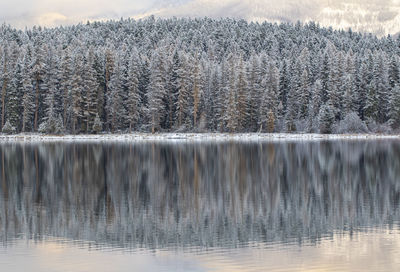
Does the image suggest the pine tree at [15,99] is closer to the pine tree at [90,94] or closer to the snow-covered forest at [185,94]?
the snow-covered forest at [185,94]

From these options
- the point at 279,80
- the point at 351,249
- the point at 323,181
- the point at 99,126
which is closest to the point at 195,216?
the point at 351,249

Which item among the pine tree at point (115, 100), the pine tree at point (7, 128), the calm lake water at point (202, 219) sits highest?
the pine tree at point (115, 100)

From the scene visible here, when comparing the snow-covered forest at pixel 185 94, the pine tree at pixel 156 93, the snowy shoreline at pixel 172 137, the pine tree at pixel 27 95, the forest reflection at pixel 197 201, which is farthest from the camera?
the pine tree at pixel 156 93

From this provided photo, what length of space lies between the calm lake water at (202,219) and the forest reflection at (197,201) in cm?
5

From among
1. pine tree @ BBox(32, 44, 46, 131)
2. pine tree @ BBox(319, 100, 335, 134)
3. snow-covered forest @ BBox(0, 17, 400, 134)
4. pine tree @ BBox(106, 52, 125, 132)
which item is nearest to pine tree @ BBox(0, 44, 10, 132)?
snow-covered forest @ BBox(0, 17, 400, 134)

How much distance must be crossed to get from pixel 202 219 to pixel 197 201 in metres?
4.26

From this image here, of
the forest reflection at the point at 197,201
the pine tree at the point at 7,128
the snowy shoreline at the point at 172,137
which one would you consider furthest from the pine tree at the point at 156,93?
the forest reflection at the point at 197,201

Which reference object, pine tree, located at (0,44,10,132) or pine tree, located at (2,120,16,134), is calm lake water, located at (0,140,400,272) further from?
pine tree, located at (0,44,10,132)

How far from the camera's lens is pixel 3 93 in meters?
95.9

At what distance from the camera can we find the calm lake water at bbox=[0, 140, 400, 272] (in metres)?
14.7

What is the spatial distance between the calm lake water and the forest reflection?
49 millimetres

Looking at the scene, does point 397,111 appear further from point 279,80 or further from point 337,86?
point 279,80

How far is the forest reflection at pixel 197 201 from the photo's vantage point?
1786 cm

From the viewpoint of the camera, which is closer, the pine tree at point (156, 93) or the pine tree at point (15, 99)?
the pine tree at point (15, 99)
